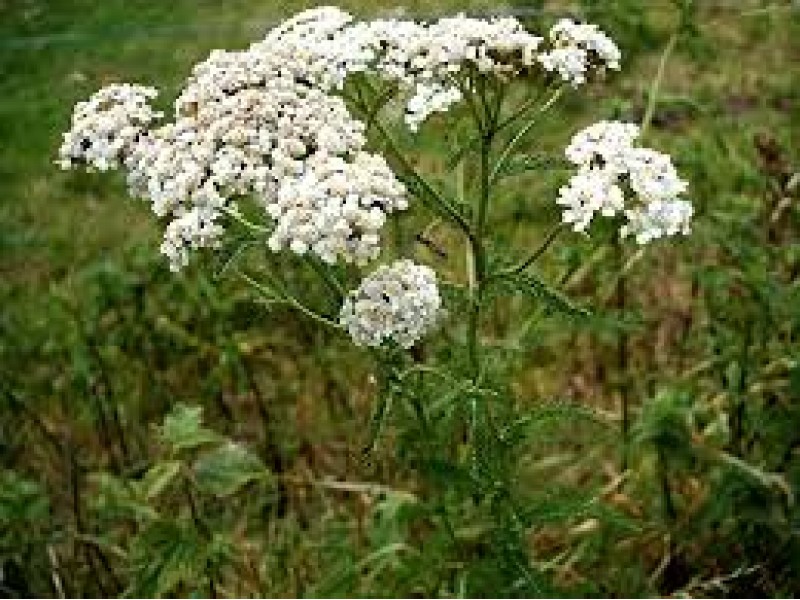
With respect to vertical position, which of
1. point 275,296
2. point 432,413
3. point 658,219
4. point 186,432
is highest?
point 658,219

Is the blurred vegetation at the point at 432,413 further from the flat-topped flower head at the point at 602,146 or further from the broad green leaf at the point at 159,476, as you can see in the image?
the flat-topped flower head at the point at 602,146

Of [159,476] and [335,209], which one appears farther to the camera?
[159,476]

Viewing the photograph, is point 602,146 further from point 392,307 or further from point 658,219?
point 392,307

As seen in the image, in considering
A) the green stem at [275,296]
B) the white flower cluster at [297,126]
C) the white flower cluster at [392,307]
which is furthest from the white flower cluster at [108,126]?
the white flower cluster at [392,307]

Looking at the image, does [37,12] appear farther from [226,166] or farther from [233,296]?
[226,166]

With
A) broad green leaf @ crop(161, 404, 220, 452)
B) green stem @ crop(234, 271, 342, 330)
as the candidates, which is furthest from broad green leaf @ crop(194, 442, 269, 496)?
green stem @ crop(234, 271, 342, 330)

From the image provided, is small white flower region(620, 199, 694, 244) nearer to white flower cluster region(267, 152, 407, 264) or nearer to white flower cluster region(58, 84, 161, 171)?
white flower cluster region(267, 152, 407, 264)

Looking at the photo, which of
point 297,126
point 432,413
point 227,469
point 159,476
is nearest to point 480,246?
point 297,126
